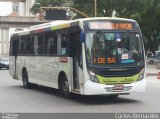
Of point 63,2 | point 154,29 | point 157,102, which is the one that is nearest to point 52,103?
point 157,102

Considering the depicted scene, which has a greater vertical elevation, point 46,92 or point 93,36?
point 93,36

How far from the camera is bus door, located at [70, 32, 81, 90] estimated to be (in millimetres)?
17266

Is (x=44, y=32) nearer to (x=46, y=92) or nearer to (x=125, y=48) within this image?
(x=46, y=92)

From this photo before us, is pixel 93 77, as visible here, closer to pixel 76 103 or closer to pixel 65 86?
pixel 76 103

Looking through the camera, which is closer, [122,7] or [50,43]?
[50,43]

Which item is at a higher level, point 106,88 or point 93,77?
point 93,77

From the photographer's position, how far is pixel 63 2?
87.9 metres

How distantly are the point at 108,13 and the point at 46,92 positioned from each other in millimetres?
39246

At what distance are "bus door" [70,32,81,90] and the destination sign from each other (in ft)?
2.51

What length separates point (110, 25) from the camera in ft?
56.7

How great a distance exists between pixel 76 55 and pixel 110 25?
1.51 metres

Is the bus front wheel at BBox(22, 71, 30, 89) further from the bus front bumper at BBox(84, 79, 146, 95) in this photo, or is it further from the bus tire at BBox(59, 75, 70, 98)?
the bus front bumper at BBox(84, 79, 146, 95)

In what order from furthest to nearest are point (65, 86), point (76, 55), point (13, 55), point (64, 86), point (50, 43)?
point (13, 55)
point (50, 43)
point (64, 86)
point (65, 86)
point (76, 55)

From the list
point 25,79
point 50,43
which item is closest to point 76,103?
point 50,43
